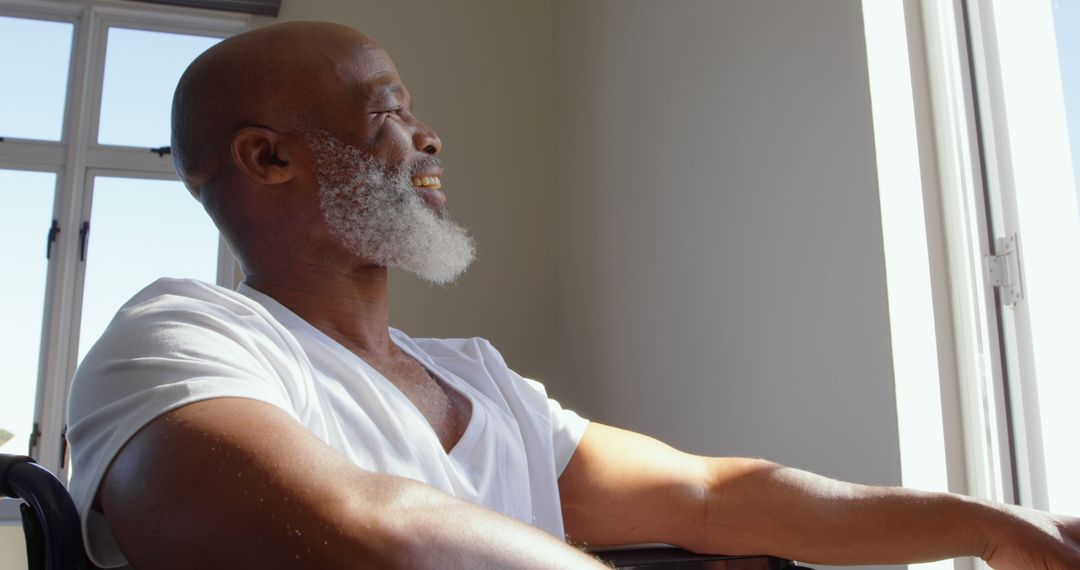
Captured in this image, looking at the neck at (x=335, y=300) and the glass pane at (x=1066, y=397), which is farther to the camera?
the glass pane at (x=1066, y=397)

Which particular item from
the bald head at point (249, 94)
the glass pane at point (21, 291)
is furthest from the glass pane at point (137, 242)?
the bald head at point (249, 94)

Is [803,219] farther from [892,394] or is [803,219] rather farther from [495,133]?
[495,133]

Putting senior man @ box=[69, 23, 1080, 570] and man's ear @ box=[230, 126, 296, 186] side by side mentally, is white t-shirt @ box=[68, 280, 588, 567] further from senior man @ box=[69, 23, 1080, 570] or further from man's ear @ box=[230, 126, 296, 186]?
man's ear @ box=[230, 126, 296, 186]

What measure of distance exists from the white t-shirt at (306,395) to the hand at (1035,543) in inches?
19.7

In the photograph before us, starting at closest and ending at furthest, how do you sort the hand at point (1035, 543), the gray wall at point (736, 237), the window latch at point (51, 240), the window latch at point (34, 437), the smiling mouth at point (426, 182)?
1. the hand at point (1035, 543)
2. the smiling mouth at point (426, 182)
3. the gray wall at point (736, 237)
4. the window latch at point (34, 437)
5. the window latch at point (51, 240)

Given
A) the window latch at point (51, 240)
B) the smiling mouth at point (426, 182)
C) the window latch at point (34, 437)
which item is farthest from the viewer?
the window latch at point (51, 240)

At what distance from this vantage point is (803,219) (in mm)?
1630

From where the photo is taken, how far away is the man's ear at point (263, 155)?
1.13m

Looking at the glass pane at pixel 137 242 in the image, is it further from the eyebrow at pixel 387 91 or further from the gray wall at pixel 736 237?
the eyebrow at pixel 387 91

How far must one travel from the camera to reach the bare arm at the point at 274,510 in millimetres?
562

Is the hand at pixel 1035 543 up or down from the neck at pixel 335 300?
down

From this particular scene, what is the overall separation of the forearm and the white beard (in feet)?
1.68

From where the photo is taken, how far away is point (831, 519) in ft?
3.51

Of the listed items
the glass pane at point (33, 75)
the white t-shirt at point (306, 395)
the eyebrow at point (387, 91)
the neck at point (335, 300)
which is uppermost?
the glass pane at point (33, 75)
